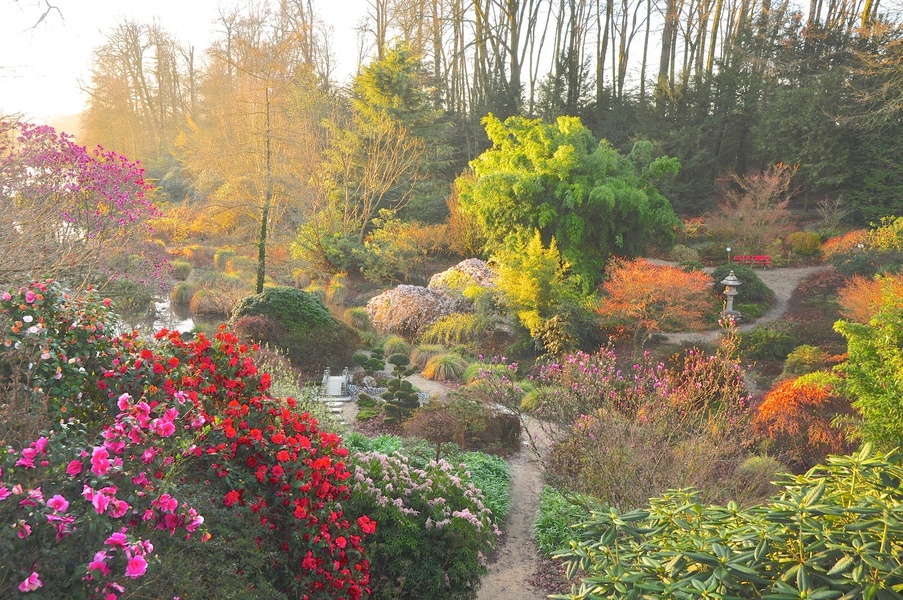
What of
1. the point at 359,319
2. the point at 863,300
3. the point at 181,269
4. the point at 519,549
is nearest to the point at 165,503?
the point at 519,549

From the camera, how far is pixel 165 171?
29.6 m

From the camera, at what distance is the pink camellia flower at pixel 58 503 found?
6.07 ft

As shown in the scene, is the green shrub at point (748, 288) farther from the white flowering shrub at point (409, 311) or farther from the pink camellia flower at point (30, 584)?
the pink camellia flower at point (30, 584)

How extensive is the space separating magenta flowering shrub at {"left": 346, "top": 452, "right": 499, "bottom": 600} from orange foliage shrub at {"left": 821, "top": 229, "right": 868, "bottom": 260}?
15.8m

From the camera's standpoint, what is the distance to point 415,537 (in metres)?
4.02

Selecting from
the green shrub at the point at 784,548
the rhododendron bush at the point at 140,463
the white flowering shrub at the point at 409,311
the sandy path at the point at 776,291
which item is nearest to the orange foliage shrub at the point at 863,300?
the sandy path at the point at 776,291

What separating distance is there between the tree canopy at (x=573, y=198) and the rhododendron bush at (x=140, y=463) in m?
11.0

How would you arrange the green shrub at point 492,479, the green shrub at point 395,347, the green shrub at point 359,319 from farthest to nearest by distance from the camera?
the green shrub at point 359,319 < the green shrub at point 395,347 < the green shrub at point 492,479

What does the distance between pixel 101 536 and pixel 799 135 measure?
23419 millimetres

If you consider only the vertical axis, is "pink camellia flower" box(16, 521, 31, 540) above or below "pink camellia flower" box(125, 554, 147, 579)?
above

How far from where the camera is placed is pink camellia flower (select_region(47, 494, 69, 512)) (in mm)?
1851

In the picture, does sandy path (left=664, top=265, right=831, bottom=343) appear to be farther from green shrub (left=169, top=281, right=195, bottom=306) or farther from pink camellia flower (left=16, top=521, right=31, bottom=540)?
pink camellia flower (left=16, top=521, right=31, bottom=540)

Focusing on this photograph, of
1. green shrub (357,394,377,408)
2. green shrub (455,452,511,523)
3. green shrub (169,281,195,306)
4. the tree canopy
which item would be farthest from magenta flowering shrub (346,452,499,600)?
green shrub (169,281,195,306)

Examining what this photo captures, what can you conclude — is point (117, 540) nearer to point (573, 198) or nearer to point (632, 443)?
point (632, 443)
